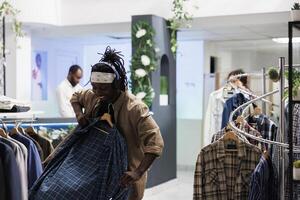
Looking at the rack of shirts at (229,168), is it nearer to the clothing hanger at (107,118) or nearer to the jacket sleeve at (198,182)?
the jacket sleeve at (198,182)

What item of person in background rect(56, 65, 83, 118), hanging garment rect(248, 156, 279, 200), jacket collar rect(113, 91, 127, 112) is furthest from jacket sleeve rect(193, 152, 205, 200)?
person in background rect(56, 65, 83, 118)

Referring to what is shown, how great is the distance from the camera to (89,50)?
9961 millimetres

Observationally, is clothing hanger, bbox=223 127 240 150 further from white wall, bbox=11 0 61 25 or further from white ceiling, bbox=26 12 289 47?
white wall, bbox=11 0 61 25

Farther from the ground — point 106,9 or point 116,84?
point 106,9

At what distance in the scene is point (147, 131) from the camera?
301cm

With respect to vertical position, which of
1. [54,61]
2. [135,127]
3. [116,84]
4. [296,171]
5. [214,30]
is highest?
[214,30]

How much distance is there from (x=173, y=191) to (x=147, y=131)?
4222mm

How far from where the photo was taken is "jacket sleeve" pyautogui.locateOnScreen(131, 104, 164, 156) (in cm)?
296

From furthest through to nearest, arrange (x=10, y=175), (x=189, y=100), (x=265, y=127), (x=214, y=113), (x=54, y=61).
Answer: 1. (x=54, y=61)
2. (x=189, y=100)
3. (x=214, y=113)
4. (x=265, y=127)
5. (x=10, y=175)

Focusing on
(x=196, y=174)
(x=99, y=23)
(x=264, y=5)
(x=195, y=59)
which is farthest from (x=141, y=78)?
(x=196, y=174)

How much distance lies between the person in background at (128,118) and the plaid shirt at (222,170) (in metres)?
0.50

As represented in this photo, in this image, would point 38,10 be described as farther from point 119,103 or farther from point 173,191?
point 119,103

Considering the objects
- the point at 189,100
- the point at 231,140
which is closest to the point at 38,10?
the point at 189,100

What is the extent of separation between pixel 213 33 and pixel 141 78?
1953 mm
